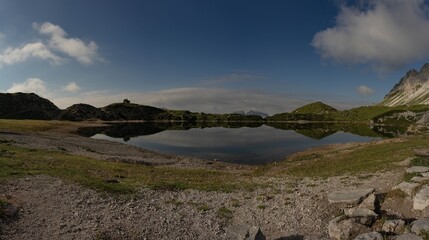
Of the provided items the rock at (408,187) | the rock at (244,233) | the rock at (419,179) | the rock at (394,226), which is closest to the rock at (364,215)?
the rock at (394,226)

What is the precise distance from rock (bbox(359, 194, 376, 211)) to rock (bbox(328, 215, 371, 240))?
2.89 metres

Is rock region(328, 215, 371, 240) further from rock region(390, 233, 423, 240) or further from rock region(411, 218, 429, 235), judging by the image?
rock region(390, 233, 423, 240)

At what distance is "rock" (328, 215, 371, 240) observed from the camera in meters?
20.5

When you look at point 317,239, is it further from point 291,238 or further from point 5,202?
point 5,202

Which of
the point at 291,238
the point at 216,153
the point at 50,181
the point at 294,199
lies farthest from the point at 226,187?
the point at 216,153

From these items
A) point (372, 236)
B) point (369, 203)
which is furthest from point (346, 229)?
point (369, 203)

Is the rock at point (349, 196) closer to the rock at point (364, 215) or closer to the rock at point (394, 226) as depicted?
the rock at point (364, 215)

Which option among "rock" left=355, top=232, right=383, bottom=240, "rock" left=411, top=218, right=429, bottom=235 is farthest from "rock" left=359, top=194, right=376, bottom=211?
"rock" left=355, top=232, right=383, bottom=240

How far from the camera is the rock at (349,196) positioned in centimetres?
2522

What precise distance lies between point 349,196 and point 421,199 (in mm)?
4739

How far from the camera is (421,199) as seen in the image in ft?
75.6

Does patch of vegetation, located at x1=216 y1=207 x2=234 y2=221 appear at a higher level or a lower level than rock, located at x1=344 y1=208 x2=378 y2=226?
lower

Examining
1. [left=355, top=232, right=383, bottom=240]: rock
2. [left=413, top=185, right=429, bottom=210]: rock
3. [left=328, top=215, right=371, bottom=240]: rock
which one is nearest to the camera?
[left=355, top=232, right=383, bottom=240]: rock

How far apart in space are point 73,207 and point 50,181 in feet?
28.9
